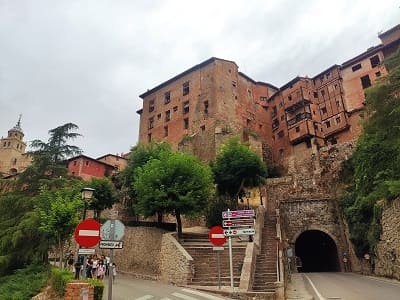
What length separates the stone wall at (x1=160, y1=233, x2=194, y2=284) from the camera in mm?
14820

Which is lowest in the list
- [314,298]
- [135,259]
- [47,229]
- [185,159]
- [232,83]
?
[314,298]

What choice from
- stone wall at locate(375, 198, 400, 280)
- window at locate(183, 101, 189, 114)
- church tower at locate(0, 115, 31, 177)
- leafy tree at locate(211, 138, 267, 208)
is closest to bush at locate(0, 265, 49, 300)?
leafy tree at locate(211, 138, 267, 208)

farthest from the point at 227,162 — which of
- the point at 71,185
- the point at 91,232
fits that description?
the point at 91,232

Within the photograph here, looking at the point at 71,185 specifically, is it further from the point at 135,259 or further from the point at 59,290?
the point at 59,290

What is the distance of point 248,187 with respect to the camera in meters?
26.9

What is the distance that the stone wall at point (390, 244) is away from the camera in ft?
50.3

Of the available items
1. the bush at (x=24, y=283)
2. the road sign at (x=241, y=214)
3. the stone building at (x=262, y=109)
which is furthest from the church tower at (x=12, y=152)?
the road sign at (x=241, y=214)

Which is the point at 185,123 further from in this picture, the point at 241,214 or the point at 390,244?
the point at 241,214

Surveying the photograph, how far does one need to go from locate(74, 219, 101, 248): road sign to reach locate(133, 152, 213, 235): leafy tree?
11891 mm

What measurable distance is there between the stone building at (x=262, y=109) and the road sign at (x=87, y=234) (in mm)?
31418

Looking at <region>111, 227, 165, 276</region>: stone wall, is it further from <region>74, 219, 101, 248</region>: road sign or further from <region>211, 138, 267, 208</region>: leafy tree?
<region>74, 219, 101, 248</region>: road sign

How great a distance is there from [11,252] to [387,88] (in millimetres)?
20713

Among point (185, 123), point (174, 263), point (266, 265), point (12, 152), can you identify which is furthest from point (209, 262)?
point (12, 152)

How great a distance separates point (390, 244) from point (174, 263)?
39.1ft
